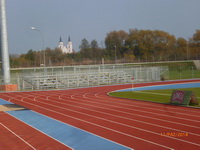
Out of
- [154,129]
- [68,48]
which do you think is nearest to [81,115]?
[154,129]

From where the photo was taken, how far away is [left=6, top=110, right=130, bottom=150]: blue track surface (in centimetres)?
888

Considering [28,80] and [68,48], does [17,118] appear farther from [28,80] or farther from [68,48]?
[68,48]

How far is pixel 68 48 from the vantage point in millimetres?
184625

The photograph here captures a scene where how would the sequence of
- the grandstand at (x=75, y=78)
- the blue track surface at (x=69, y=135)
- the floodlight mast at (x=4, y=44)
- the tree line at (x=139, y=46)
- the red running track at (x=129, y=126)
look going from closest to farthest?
the blue track surface at (x=69, y=135) < the red running track at (x=129, y=126) < the floodlight mast at (x=4, y=44) < the grandstand at (x=75, y=78) < the tree line at (x=139, y=46)

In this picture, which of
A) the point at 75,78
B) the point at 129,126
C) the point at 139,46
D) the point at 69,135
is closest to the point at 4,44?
the point at 75,78

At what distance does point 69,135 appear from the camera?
10.5 meters

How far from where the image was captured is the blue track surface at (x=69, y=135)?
888 cm

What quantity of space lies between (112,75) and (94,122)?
28378 mm

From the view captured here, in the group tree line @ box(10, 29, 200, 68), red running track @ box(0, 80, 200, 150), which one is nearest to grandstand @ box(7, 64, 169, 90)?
red running track @ box(0, 80, 200, 150)

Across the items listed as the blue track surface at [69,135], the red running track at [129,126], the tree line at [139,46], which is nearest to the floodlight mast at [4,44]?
the red running track at [129,126]

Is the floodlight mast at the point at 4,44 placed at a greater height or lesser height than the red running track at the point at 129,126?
greater

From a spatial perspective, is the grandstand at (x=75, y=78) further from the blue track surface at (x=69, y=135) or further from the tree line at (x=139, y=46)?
the tree line at (x=139, y=46)

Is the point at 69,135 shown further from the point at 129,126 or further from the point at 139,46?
the point at 139,46

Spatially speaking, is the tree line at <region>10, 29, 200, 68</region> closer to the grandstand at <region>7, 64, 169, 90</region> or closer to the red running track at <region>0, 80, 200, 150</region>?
the grandstand at <region>7, 64, 169, 90</region>
